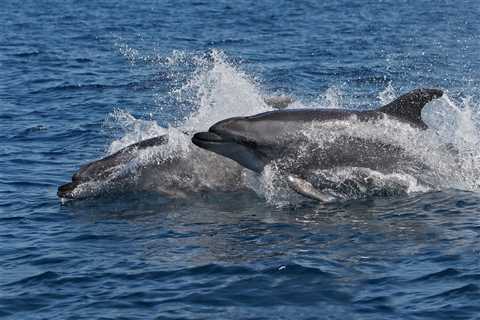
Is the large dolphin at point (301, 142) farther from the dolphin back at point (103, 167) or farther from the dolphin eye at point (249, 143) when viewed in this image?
the dolphin back at point (103, 167)

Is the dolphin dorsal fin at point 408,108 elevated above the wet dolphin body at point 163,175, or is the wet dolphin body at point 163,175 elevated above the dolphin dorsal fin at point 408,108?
the dolphin dorsal fin at point 408,108

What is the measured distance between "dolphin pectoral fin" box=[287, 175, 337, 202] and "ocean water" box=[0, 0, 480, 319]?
0.72ft

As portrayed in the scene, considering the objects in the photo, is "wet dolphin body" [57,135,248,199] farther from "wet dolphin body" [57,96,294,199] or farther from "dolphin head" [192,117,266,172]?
"dolphin head" [192,117,266,172]

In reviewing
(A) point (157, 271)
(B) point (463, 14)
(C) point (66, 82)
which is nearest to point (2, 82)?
(C) point (66, 82)

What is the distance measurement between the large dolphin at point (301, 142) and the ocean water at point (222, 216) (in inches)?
7.8

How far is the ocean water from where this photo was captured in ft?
41.4

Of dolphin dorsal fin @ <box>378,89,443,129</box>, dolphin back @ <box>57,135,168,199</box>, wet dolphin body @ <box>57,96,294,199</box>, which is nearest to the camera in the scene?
dolphin dorsal fin @ <box>378,89,443,129</box>

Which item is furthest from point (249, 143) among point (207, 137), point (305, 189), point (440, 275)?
point (440, 275)

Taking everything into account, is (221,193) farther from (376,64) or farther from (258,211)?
(376,64)

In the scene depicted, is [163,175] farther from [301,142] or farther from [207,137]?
[301,142]

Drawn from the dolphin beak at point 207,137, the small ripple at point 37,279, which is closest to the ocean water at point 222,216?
the small ripple at point 37,279

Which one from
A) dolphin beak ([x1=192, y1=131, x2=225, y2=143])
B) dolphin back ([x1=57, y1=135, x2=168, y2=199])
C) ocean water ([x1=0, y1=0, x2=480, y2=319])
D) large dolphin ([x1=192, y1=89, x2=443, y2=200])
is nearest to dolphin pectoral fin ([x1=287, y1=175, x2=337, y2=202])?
large dolphin ([x1=192, y1=89, x2=443, y2=200])

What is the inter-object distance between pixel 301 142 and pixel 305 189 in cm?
86

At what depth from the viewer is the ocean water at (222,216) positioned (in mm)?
12625
